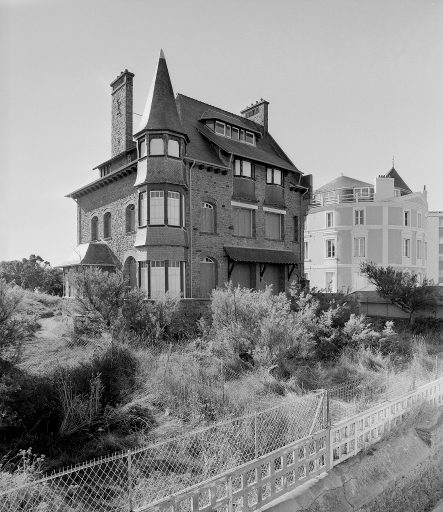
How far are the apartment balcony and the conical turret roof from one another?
64.5ft

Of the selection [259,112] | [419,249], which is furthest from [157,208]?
[419,249]

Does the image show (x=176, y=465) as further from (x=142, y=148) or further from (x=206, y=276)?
(x=142, y=148)

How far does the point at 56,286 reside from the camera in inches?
1578

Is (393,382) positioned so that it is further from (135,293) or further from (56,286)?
(56,286)

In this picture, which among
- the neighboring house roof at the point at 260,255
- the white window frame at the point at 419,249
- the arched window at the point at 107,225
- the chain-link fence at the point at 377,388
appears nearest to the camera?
the chain-link fence at the point at 377,388

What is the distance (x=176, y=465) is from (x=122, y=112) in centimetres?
1939

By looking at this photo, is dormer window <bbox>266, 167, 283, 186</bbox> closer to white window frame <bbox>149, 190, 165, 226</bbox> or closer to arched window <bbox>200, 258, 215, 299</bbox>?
arched window <bbox>200, 258, 215, 299</bbox>

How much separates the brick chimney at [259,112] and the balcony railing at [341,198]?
10595 mm

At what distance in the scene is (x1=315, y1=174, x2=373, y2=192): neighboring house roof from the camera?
39.4 m

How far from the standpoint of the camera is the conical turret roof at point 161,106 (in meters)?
20.0

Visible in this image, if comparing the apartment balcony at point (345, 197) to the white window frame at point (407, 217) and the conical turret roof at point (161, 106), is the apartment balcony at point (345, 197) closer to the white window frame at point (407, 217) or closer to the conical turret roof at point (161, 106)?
the white window frame at point (407, 217)

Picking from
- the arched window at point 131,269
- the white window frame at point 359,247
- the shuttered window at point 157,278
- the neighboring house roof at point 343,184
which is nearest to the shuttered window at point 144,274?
the shuttered window at point 157,278

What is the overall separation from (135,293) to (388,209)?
27.3 m

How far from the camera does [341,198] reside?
38844 mm
